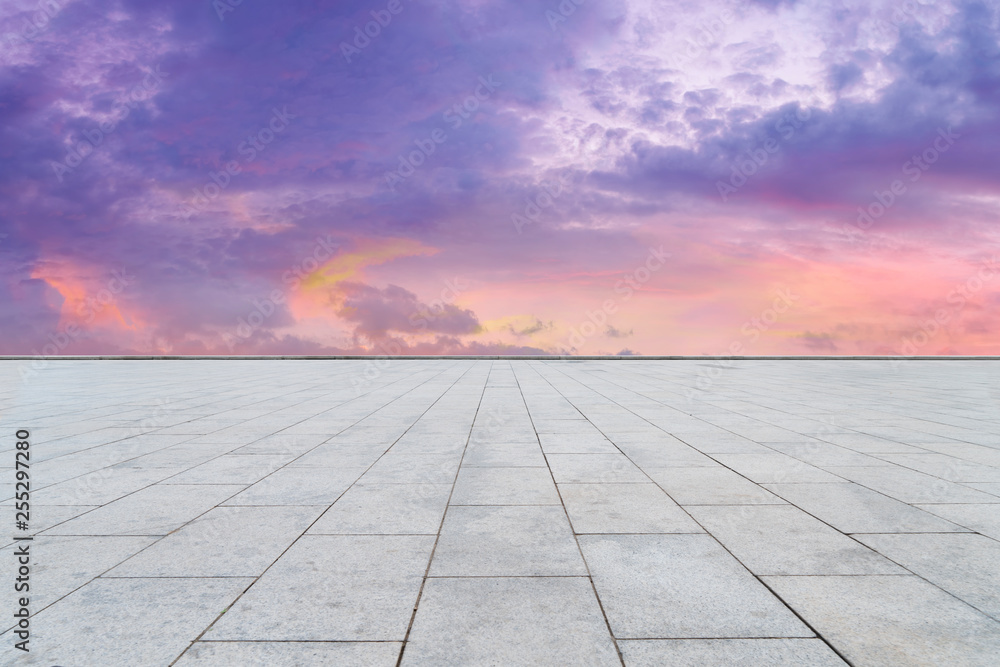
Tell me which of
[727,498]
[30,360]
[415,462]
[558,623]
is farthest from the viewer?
[30,360]

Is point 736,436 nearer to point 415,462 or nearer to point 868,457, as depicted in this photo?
point 868,457

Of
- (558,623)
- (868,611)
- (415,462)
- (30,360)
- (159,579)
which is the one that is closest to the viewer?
(558,623)

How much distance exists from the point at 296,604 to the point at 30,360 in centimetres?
3814

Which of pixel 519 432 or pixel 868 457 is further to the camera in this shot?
pixel 519 432

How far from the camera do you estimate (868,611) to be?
3357 mm

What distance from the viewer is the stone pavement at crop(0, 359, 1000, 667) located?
301 cm

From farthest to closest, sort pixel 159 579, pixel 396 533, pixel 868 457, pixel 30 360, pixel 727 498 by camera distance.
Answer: pixel 30 360 < pixel 868 457 < pixel 727 498 < pixel 396 533 < pixel 159 579

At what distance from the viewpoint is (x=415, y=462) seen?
6863 millimetres

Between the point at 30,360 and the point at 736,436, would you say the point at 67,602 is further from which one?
the point at 30,360

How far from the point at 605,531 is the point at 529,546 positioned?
730 mm

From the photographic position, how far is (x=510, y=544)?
426cm

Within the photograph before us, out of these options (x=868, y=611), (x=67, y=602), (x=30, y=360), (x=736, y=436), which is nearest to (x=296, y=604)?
(x=67, y=602)

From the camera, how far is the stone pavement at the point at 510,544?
3.01m

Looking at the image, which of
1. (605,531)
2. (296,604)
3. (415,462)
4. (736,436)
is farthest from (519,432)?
(296,604)
